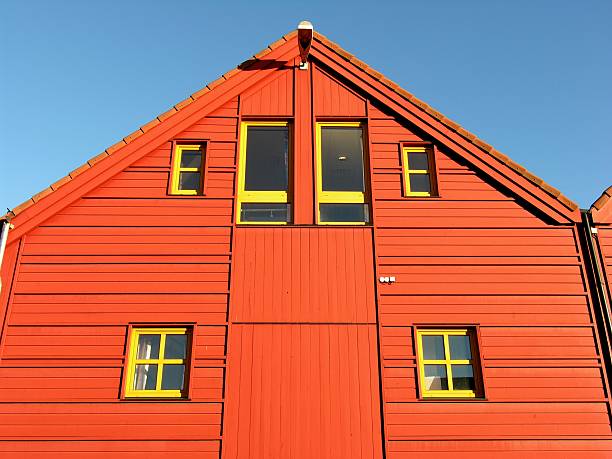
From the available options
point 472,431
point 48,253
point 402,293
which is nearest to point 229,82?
point 48,253

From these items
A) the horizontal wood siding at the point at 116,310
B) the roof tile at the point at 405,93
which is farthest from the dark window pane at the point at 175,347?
the roof tile at the point at 405,93

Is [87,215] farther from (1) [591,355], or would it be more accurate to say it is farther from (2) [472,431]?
(1) [591,355]

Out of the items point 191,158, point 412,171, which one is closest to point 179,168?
point 191,158

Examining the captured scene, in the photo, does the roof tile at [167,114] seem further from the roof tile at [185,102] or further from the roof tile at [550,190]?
the roof tile at [550,190]

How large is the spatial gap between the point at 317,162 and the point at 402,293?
306 centimetres

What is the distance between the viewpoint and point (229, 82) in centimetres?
1052

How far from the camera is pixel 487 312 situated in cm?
896

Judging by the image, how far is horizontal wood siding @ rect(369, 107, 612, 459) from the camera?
324 inches

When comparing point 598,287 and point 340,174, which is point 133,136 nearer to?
point 340,174

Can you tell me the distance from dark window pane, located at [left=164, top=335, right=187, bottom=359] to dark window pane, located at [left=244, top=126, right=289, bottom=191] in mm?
3079

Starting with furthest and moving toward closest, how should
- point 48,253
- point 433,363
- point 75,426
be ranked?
point 48,253 → point 433,363 → point 75,426

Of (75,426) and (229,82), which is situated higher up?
(229,82)

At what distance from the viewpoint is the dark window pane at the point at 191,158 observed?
10236mm

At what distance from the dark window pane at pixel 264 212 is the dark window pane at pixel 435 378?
12.1 feet
